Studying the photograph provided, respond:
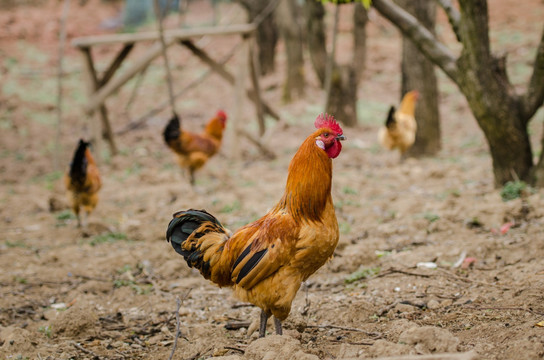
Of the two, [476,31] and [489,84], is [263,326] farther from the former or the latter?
[476,31]

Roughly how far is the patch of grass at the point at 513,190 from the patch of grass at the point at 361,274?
2177 mm

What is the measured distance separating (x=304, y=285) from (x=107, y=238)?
3112 mm

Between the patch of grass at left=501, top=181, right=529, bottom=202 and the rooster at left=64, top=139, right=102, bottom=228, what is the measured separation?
5.38 meters

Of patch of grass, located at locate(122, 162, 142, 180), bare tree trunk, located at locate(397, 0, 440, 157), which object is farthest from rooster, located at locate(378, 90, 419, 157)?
patch of grass, located at locate(122, 162, 142, 180)

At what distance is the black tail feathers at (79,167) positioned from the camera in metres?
6.55

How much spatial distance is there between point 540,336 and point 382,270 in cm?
194

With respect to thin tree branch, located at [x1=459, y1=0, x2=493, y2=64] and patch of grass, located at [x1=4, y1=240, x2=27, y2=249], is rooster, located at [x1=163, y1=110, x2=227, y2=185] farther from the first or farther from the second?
thin tree branch, located at [x1=459, y1=0, x2=493, y2=64]

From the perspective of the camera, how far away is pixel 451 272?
4.41 meters

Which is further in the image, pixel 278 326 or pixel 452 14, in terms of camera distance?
pixel 452 14

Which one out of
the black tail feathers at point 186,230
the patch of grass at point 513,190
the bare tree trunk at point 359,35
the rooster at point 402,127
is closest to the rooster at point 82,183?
the black tail feathers at point 186,230

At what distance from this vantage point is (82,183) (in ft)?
22.1

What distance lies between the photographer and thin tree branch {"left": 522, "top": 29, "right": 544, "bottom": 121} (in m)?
5.56

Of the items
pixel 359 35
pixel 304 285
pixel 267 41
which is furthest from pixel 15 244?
pixel 267 41

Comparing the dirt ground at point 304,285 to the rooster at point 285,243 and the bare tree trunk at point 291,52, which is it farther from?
the bare tree trunk at point 291,52
